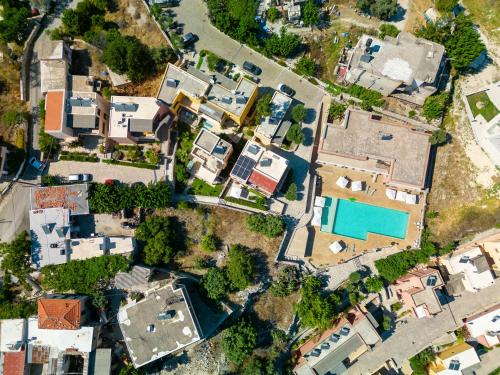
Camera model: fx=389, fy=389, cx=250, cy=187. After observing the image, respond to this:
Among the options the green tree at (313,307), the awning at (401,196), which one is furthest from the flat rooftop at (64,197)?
the awning at (401,196)

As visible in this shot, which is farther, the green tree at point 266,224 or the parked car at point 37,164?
the parked car at point 37,164

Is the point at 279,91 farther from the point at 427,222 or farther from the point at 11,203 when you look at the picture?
the point at 11,203

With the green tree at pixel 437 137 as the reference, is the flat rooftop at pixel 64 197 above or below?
below

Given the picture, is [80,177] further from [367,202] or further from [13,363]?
[367,202]

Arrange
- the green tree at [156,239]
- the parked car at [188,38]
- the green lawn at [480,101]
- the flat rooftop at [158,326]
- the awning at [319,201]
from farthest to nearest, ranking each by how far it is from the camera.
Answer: the green lawn at [480,101], the awning at [319,201], the parked car at [188,38], the green tree at [156,239], the flat rooftop at [158,326]

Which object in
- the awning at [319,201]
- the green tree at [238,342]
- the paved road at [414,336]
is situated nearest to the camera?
the green tree at [238,342]

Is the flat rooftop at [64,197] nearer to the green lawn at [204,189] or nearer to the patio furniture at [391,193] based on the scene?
the green lawn at [204,189]

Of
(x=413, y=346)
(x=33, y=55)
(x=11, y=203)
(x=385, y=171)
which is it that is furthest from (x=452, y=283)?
(x=33, y=55)
